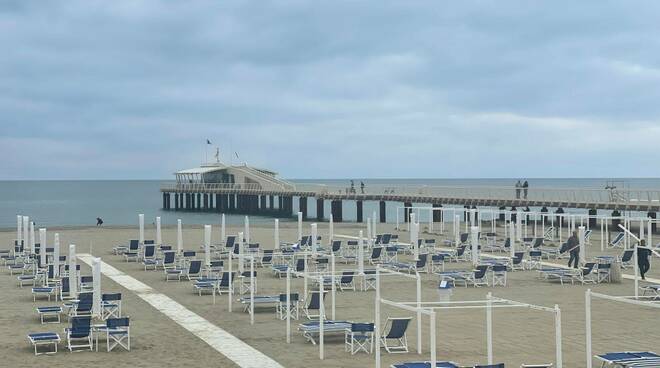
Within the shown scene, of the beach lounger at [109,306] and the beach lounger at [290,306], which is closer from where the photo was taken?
the beach lounger at [290,306]

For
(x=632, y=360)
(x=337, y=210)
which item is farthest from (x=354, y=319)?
(x=337, y=210)

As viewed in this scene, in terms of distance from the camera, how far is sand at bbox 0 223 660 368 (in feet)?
41.8

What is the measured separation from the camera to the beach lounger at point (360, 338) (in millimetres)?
13070

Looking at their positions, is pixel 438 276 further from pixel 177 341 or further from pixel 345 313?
pixel 177 341

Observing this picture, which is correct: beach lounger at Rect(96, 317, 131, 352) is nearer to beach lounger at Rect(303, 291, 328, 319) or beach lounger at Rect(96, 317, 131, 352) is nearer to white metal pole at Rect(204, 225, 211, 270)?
beach lounger at Rect(303, 291, 328, 319)

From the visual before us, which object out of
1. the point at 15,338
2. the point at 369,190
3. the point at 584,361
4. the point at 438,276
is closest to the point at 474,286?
the point at 438,276

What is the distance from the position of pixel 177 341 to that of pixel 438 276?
35.2 feet

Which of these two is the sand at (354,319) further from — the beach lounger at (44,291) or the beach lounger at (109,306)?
the beach lounger at (109,306)

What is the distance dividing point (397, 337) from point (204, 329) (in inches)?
148

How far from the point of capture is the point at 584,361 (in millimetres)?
12375

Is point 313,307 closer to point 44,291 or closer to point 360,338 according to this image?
point 360,338

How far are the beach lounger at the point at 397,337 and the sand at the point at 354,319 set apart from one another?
0.79ft

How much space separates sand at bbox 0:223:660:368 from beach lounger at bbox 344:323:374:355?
0.63 feet

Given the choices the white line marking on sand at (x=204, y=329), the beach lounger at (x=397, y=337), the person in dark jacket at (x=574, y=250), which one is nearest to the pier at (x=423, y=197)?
the person in dark jacket at (x=574, y=250)
